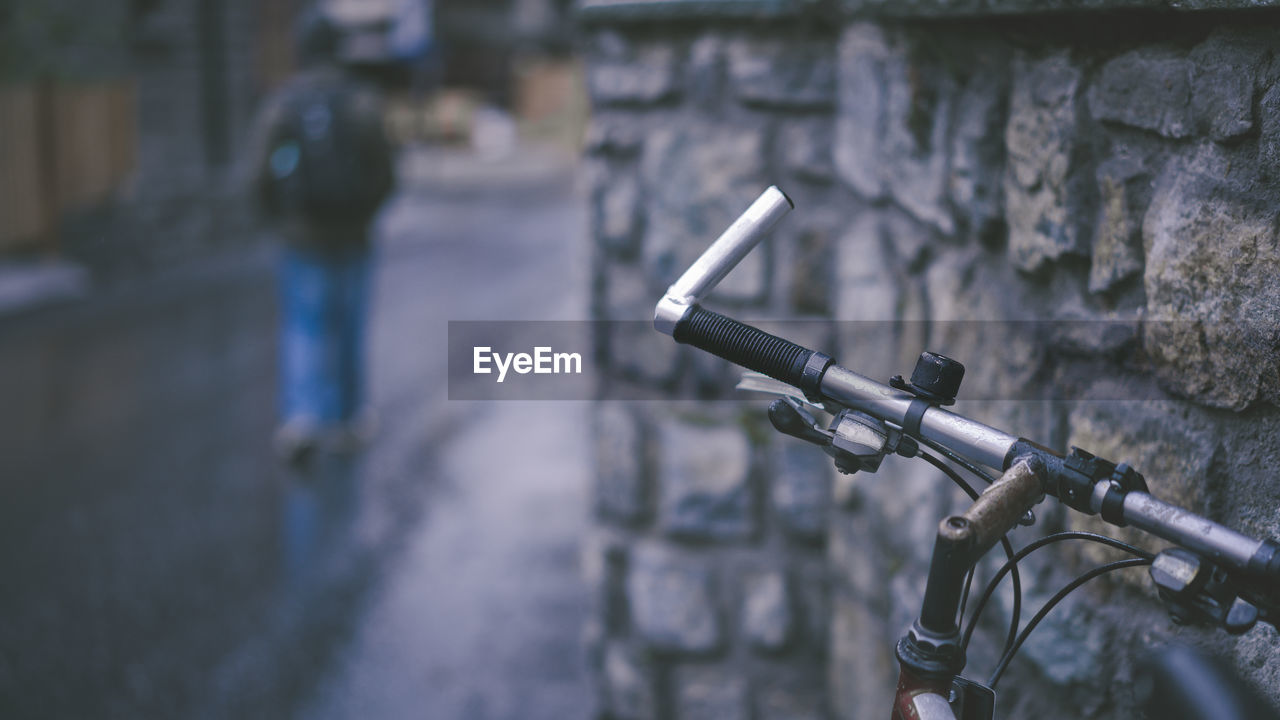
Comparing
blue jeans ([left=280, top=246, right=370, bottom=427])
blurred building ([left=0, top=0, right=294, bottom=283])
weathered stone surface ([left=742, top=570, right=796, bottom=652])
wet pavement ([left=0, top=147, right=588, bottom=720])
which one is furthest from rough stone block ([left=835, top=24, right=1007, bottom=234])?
blurred building ([left=0, top=0, right=294, bottom=283])

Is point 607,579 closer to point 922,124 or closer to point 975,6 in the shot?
point 922,124

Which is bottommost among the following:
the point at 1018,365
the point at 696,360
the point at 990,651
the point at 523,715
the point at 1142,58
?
the point at 523,715

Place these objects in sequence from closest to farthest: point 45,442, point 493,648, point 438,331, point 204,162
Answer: point 493,648 < point 45,442 < point 438,331 < point 204,162

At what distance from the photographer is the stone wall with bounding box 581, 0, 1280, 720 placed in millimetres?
1278

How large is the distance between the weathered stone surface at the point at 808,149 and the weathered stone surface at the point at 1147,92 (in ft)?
3.13

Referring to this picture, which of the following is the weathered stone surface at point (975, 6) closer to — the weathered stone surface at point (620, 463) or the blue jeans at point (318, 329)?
the weathered stone surface at point (620, 463)

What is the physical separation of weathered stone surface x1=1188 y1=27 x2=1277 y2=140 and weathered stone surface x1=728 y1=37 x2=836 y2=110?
113 centimetres

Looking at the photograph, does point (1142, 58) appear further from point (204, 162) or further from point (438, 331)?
point (204, 162)

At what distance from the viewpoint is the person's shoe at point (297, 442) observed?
5453mm

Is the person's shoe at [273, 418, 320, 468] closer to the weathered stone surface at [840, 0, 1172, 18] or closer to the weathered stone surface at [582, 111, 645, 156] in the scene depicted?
the weathered stone surface at [582, 111, 645, 156]

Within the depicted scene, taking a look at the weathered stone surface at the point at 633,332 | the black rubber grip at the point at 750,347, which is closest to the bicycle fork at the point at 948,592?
the black rubber grip at the point at 750,347

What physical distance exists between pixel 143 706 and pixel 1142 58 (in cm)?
315

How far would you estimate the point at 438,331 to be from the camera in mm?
8281

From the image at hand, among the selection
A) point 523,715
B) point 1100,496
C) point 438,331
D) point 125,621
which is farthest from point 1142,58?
point 438,331
